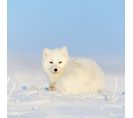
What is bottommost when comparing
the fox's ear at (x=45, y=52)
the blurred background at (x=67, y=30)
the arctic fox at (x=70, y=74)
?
the arctic fox at (x=70, y=74)

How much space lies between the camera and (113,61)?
5.92ft

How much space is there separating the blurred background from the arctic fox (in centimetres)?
3

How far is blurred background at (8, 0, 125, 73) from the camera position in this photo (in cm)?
181

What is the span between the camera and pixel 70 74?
1.85 m

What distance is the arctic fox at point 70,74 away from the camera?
1815mm

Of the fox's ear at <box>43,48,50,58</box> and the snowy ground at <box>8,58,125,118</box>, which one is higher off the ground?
the fox's ear at <box>43,48,50,58</box>

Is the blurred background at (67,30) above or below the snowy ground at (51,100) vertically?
above

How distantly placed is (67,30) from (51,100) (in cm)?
31

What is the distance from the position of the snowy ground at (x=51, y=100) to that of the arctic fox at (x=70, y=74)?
32 mm

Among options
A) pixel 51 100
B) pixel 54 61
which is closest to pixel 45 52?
pixel 54 61

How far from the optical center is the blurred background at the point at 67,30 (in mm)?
1806

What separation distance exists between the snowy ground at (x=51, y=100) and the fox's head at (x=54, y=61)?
0.04 metres

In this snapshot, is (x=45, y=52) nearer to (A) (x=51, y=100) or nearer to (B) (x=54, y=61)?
(B) (x=54, y=61)
